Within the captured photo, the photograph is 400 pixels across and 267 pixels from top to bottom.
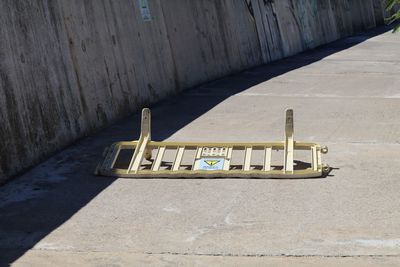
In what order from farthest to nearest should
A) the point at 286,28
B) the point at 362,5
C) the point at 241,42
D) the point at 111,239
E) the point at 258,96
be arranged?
1. the point at 362,5
2. the point at 286,28
3. the point at 241,42
4. the point at 258,96
5. the point at 111,239

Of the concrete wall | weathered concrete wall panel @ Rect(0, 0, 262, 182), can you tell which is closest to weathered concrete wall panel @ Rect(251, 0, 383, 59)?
the concrete wall

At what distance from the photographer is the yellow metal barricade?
29.4 ft

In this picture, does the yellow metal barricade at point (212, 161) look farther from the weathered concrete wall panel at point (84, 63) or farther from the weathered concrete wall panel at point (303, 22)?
the weathered concrete wall panel at point (303, 22)

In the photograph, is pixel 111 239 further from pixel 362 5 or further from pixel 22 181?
pixel 362 5

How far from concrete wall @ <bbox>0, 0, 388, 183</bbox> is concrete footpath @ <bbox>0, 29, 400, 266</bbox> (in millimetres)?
366

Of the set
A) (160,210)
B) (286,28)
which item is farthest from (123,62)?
(286,28)

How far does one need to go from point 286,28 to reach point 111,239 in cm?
1704

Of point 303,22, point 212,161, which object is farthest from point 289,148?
point 303,22

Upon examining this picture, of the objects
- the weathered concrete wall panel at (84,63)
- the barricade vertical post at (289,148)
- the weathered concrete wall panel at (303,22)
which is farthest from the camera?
the weathered concrete wall panel at (303,22)

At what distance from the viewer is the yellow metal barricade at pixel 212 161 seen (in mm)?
8953

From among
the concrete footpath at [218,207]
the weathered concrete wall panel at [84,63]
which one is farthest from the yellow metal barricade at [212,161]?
the weathered concrete wall panel at [84,63]

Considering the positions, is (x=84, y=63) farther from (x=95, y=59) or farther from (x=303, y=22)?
(x=303, y=22)

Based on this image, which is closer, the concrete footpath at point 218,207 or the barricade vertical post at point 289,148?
the concrete footpath at point 218,207

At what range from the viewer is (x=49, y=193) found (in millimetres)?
8461
